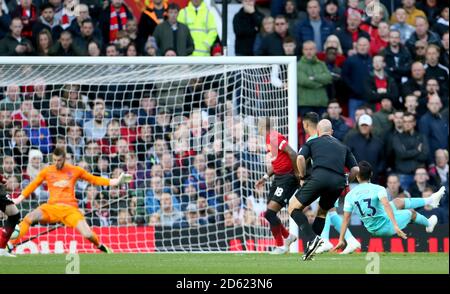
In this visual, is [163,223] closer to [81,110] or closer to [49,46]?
[81,110]

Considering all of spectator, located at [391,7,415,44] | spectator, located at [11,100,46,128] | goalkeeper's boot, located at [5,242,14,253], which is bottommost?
goalkeeper's boot, located at [5,242,14,253]

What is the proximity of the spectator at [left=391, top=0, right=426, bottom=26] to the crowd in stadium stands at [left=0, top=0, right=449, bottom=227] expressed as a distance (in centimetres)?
4

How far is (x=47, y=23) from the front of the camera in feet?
72.6

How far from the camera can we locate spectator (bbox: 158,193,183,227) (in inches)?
804

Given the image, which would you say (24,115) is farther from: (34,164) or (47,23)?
(47,23)

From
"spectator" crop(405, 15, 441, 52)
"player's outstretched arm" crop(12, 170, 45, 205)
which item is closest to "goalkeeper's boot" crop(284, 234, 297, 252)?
"player's outstretched arm" crop(12, 170, 45, 205)

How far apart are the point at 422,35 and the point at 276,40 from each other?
9.87 ft

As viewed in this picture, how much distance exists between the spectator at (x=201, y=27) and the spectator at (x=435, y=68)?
4.00m

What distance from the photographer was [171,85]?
2123 centimetres

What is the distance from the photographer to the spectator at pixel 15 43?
70.3 ft

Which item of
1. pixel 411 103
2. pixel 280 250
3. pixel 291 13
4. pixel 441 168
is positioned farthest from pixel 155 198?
pixel 441 168

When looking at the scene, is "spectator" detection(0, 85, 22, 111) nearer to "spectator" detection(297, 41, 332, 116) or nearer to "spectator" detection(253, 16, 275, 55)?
"spectator" detection(253, 16, 275, 55)

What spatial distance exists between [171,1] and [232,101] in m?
3.81
